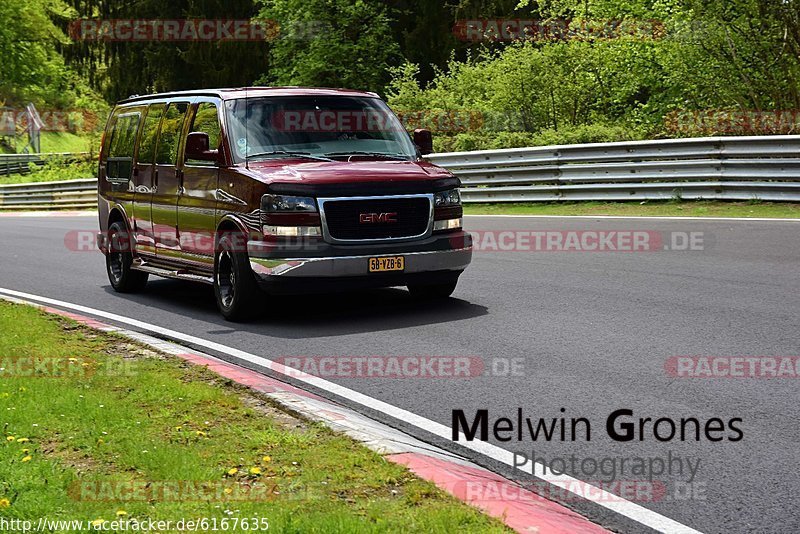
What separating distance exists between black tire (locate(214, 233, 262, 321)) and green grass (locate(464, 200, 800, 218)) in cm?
1028

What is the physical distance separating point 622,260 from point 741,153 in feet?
20.6

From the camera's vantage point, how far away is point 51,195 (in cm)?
4041

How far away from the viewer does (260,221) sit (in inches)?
400

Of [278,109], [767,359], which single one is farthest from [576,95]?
[767,359]

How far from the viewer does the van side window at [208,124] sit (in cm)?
1115

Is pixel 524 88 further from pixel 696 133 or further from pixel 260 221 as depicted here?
pixel 260 221

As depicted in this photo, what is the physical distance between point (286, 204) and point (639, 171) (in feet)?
40.3

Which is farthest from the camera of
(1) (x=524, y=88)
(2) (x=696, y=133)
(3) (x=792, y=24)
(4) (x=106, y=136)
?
(1) (x=524, y=88)

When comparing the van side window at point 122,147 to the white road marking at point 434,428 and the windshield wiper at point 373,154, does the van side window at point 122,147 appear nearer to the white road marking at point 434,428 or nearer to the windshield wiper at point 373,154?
the white road marking at point 434,428
